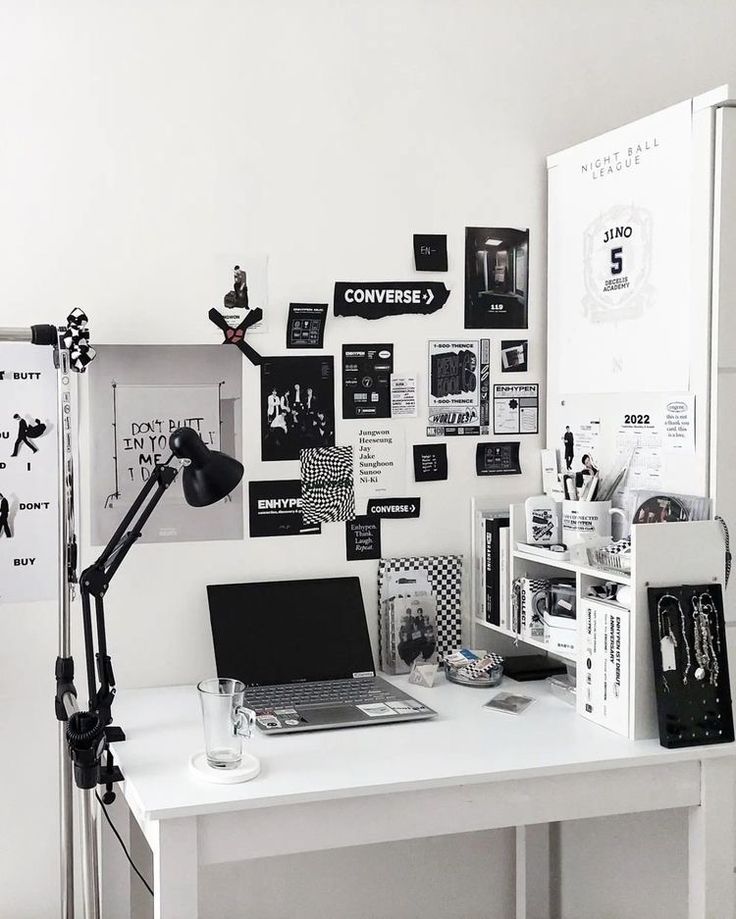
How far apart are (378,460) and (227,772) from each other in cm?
95

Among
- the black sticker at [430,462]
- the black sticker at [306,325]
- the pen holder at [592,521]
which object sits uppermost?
the black sticker at [306,325]

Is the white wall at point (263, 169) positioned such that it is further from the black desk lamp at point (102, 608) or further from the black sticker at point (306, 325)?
the black desk lamp at point (102, 608)

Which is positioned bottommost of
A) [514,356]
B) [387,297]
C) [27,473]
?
[27,473]

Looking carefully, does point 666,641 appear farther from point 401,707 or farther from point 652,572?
point 401,707

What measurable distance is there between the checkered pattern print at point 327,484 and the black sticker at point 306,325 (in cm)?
25

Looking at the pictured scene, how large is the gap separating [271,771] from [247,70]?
1518mm

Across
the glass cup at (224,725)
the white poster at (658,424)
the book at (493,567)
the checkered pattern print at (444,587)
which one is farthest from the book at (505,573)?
the glass cup at (224,725)

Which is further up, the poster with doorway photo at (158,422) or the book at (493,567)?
the poster with doorway photo at (158,422)

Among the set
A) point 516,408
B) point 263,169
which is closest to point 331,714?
point 516,408

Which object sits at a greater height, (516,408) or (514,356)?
(514,356)

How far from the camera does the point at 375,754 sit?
191 centimetres

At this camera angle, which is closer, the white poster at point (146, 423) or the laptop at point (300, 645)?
the laptop at point (300, 645)

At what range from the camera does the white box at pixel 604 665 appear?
6.47 ft

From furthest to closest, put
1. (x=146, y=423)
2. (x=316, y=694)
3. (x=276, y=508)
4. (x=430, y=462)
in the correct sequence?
(x=430, y=462) → (x=276, y=508) → (x=146, y=423) → (x=316, y=694)
